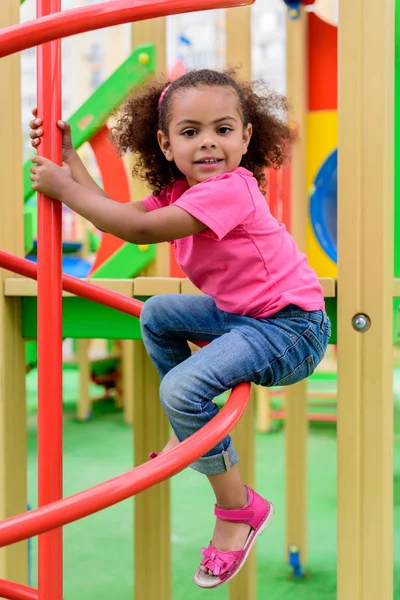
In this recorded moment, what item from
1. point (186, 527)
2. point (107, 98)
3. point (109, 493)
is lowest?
point (186, 527)

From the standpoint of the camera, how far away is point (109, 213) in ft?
3.42

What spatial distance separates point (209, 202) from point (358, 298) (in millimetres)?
392

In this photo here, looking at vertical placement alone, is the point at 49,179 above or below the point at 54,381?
above

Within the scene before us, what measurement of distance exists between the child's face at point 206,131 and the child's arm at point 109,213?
117mm

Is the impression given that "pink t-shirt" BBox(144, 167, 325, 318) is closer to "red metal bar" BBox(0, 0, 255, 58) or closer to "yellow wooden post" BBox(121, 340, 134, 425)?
"red metal bar" BBox(0, 0, 255, 58)

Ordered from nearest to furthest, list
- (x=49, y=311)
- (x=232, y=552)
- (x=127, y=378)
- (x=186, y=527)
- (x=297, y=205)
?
(x=49, y=311) < (x=232, y=552) < (x=297, y=205) < (x=186, y=527) < (x=127, y=378)

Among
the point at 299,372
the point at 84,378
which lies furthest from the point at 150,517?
the point at 84,378

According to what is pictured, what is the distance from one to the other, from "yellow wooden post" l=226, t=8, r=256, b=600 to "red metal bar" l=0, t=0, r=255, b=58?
2.61 feet

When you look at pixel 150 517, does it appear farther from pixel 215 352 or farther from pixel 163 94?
pixel 163 94

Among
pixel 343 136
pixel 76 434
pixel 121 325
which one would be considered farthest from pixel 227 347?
pixel 76 434

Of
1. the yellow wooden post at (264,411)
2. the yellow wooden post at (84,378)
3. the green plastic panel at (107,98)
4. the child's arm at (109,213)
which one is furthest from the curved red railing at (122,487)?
the yellow wooden post at (84,378)

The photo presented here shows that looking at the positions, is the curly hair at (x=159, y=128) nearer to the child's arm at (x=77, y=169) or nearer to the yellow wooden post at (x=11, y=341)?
the child's arm at (x=77, y=169)

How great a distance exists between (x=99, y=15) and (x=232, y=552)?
79cm

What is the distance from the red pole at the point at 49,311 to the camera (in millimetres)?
1039
